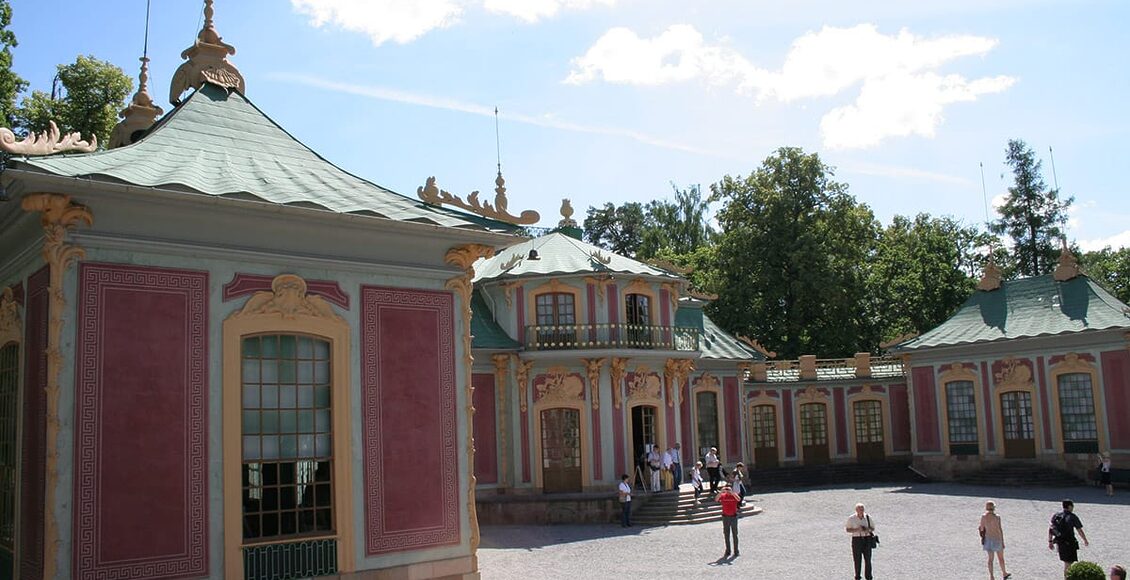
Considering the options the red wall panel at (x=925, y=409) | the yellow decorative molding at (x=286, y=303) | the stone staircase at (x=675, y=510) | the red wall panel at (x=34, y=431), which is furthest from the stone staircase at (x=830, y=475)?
the red wall panel at (x=34, y=431)

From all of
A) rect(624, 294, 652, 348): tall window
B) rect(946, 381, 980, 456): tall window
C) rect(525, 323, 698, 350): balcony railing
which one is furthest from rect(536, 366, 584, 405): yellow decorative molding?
rect(946, 381, 980, 456): tall window

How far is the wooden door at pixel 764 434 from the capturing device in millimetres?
→ 32562

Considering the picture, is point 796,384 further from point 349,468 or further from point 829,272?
point 349,468

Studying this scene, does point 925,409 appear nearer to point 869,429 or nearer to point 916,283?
point 869,429

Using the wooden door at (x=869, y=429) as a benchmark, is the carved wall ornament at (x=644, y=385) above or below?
above

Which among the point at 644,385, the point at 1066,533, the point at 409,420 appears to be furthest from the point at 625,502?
the point at 409,420

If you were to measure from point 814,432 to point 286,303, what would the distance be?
25629mm

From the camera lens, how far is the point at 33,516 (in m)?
9.84

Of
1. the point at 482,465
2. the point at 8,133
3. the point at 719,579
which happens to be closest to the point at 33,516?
the point at 8,133

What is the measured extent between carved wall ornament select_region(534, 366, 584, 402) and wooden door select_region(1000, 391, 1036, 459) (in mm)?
13636

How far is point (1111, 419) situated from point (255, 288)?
24.5 meters

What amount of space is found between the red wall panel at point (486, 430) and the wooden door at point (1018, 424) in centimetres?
1568

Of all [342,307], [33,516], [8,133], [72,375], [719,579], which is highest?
[8,133]

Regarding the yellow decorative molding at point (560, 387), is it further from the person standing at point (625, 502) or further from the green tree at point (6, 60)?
the green tree at point (6, 60)
